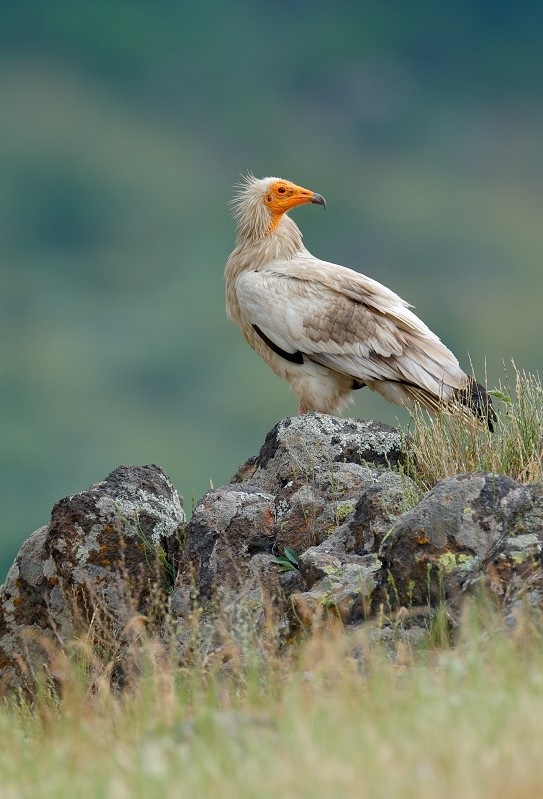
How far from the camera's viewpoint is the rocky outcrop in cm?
574

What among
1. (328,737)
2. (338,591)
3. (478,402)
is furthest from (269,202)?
(328,737)

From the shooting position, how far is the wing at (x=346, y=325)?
34.4 feet

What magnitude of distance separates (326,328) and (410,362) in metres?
0.82

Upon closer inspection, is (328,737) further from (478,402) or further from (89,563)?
(478,402)

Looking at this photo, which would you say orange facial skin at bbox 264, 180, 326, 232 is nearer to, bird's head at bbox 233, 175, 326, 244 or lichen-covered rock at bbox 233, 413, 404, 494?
bird's head at bbox 233, 175, 326, 244

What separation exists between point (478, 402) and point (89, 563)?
3168 millimetres

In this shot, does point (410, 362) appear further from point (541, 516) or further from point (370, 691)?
point (370, 691)

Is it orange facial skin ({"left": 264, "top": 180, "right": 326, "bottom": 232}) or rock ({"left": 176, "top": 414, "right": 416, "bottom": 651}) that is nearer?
rock ({"left": 176, "top": 414, "right": 416, "bottom": 651})

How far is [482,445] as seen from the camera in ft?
25.6

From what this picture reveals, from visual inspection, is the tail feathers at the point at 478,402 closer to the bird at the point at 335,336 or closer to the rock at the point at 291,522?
the bird at the point at 335,336

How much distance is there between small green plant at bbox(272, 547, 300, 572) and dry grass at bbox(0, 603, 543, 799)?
6.30 ft

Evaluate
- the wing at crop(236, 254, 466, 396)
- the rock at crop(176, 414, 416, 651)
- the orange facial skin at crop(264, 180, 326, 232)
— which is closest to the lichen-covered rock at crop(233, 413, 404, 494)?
the rock at crop(176, 414, 416, 651)

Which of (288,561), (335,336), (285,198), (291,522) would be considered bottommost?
(288,561)

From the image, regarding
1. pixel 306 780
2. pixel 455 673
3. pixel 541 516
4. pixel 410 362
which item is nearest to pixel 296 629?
pixel 541 516
